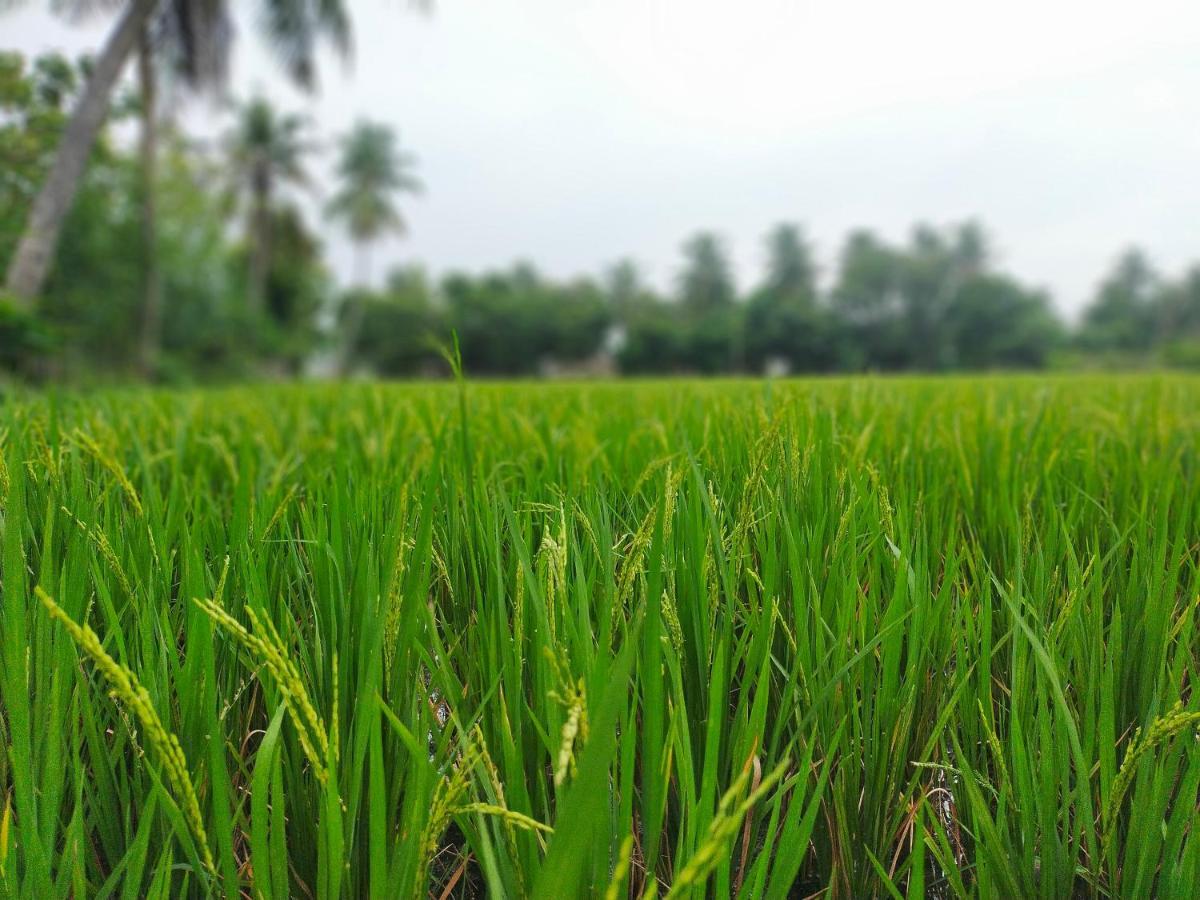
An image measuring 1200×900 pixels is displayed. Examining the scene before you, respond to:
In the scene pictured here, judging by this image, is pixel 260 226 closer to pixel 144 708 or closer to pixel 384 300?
pixel 384 300

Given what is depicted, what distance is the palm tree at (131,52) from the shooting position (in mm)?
7426

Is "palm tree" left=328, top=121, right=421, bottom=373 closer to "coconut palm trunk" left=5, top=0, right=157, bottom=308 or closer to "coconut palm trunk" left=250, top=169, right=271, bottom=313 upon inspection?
"coconut palm trunk" left=250, top=169, right=271, bottom=313

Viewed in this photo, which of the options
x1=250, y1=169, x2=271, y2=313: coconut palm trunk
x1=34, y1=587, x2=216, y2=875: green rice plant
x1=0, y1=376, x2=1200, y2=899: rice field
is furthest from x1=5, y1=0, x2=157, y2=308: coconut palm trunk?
x1=250, y1=169, x2=271, y2=313: coconut palm trunk

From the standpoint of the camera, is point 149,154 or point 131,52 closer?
point 131,52

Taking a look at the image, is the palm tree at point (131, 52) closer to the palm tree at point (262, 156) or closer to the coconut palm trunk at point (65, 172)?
the coconut palm trunk at point (65, 172)

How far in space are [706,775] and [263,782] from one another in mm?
322

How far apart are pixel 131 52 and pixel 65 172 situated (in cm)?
174

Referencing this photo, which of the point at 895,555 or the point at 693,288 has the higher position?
the point at 693,288

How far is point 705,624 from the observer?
2.19 ft

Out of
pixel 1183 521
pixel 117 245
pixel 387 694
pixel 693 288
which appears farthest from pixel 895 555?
pixel 693 288

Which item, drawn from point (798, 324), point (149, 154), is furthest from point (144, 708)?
point (798, 324)

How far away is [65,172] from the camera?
298 inches

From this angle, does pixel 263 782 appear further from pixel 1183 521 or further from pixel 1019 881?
pixel 1183 521

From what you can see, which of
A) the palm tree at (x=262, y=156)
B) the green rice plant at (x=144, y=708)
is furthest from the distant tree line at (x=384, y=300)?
the green rice plant at (x=144, y=708)
